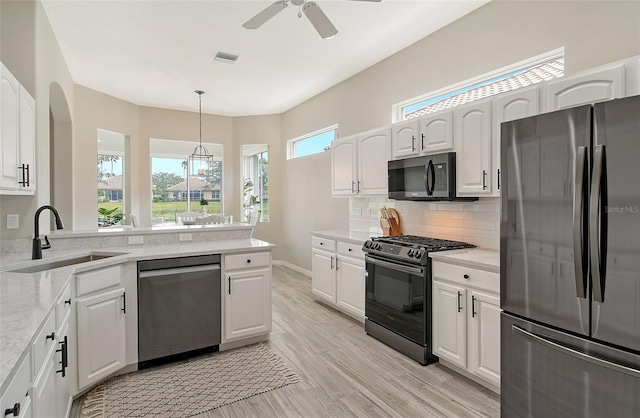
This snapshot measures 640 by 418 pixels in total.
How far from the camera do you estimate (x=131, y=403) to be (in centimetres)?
242

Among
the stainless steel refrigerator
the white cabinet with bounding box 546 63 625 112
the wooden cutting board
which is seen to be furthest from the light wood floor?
the white cabinet with bounding box 546 63 625 112

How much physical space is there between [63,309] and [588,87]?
129 inches

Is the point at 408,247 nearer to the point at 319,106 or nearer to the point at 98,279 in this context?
the point at 98,279

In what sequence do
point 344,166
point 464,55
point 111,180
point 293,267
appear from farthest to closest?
point 111,180 → point 293,267 → point 344,166 → point 464,55

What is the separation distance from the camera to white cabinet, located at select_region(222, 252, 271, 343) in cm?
321

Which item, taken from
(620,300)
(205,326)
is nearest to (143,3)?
(205,326)

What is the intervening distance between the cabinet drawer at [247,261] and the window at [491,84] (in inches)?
90.2

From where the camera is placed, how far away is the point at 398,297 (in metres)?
3.17

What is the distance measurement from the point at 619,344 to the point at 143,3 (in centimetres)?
417

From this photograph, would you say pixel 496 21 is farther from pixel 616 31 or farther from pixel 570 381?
pixel 570 381

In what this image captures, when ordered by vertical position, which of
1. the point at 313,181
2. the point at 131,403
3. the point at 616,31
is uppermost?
the point at 616,31

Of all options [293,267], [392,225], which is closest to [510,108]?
[392,225]

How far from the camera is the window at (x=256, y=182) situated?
7.77 metres

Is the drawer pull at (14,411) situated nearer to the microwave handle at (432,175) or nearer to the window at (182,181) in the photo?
the microwave handle at (432,175)
